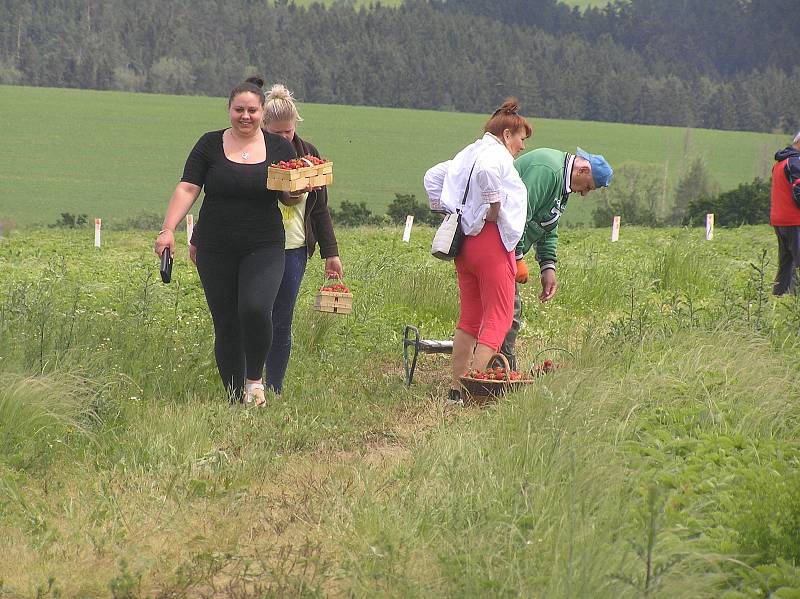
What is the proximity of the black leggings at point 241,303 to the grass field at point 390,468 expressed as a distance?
247 millimetres

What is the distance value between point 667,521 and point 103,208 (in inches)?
2014

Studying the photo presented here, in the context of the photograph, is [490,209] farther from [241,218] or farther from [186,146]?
[186,146]

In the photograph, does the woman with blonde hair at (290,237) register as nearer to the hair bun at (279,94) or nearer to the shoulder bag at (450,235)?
the hair bun at (279,94)

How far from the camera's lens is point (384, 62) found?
4193 inches

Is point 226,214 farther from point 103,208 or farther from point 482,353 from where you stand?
point 103,208

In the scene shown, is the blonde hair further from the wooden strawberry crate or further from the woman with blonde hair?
the wooden strawberry crate

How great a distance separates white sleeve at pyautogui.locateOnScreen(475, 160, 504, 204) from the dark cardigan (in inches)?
39.5

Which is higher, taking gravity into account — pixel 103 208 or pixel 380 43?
pixel 380 43

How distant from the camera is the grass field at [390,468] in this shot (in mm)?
4039

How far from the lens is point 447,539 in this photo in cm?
428

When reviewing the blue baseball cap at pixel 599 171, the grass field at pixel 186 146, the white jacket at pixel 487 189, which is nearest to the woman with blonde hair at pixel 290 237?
the white jacket at pixel 487 189

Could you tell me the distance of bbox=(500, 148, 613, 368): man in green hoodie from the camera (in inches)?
288

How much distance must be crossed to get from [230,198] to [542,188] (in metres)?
1.81

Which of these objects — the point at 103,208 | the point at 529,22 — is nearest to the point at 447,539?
the point at 103,208
